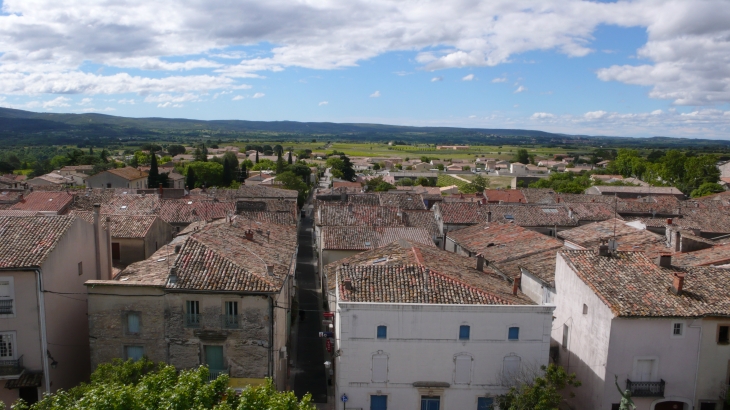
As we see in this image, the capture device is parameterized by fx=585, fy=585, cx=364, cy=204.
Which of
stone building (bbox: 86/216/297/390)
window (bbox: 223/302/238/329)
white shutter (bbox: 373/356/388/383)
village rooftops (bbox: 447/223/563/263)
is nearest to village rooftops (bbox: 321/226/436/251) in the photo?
village rooftops (bbox: 447/223/563/263)

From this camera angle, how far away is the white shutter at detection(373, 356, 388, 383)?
79.6 feet

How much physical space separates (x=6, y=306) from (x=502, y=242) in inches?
1190

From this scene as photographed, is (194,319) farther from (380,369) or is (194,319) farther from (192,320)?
(380,369)

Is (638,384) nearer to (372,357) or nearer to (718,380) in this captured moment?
(718,380)

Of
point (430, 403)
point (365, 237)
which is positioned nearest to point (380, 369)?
point (430, 403)

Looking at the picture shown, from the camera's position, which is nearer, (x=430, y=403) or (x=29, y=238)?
(x=430, y=403)

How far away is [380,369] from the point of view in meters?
24.4

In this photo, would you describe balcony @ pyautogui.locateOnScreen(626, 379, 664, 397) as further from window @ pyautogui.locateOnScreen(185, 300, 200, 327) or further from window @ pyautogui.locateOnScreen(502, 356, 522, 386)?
window @ pyautogui.locateOnScreen(185, 300, 200, 327)

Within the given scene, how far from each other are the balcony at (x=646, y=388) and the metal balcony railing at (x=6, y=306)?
85.0 feet

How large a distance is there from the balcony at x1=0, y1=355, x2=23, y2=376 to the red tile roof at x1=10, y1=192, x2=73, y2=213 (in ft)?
104

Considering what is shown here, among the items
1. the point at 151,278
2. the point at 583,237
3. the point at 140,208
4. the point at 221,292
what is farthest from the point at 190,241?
the point at 140,208

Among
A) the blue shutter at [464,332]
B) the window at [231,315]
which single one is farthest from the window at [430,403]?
the window at [231,315]

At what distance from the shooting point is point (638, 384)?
24.5 m

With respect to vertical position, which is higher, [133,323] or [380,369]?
[133,323]
